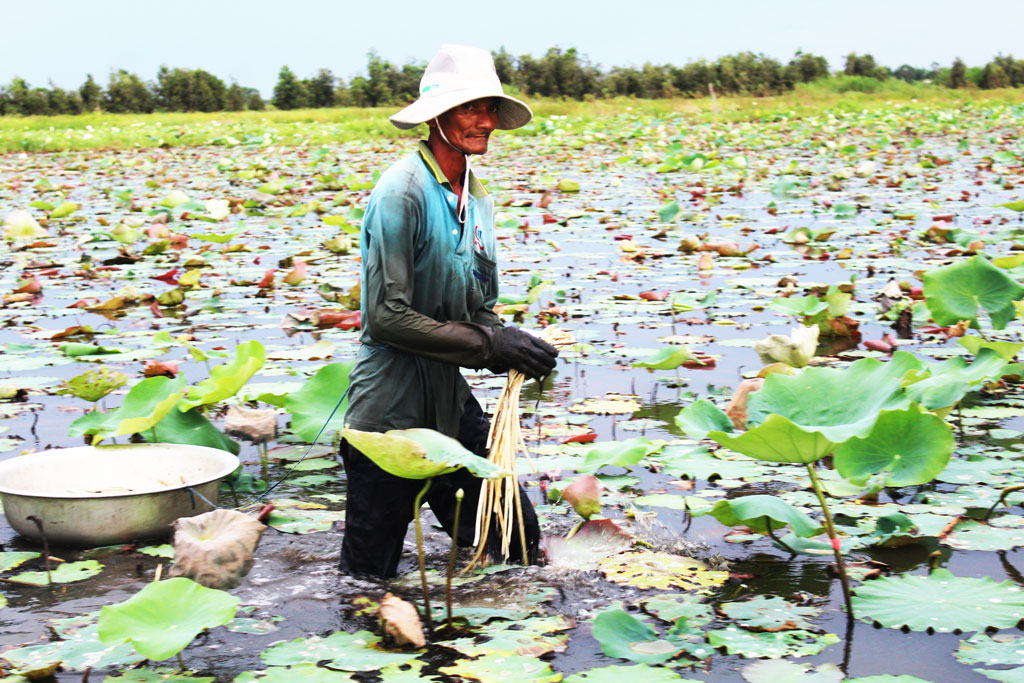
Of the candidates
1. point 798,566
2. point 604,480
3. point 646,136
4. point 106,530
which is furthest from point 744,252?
point 646,136

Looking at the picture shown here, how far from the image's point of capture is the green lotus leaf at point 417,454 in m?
2.01

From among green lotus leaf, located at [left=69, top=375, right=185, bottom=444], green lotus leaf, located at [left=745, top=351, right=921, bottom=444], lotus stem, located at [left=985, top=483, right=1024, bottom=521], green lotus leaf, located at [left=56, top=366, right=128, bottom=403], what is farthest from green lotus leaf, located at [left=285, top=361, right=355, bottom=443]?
lotus stem, located at [left=985, top=483, right=1024, bottom=521]

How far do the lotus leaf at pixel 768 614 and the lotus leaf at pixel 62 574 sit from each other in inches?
56.6

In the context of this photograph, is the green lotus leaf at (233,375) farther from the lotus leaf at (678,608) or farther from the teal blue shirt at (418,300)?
the lotus leaf at (678,608)

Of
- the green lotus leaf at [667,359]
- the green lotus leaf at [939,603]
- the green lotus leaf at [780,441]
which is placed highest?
the green lotus leaf at [780,441]

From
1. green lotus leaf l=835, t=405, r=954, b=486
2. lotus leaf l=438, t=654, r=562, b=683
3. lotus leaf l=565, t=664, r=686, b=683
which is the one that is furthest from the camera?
green lotus leaf l=835, t=405, r=954, b=486

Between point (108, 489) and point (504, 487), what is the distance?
3.69ft

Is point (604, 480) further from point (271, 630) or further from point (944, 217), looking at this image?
point (944, 217)

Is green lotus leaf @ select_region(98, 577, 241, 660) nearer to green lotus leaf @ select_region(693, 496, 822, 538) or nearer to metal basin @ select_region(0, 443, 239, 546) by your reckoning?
metal basin @ select_region(0, 443, 239, 546)

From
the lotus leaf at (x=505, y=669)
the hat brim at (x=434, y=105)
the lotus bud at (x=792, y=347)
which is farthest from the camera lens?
the lotus bud at (x=792, y=347)

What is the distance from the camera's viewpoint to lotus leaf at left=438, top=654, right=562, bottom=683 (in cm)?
193

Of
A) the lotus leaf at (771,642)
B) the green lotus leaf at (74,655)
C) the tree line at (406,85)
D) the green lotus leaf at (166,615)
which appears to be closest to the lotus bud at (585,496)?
the lotus leaf at (771,642)

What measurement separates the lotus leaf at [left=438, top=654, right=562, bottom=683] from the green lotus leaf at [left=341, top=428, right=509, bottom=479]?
337mm

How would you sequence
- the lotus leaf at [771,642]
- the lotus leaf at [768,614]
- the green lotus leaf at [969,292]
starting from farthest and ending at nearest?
the green lotus leaf at [969,292] < the lotus leaf at [768,614] < the lotus leaf at [771,642]
